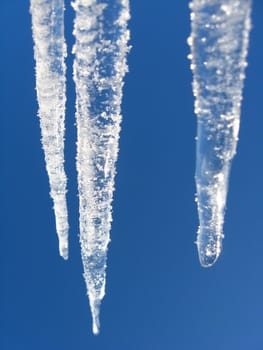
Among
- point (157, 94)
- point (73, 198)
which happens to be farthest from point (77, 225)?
point (157, 94)

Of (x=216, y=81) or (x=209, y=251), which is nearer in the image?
(x=216, y=81)

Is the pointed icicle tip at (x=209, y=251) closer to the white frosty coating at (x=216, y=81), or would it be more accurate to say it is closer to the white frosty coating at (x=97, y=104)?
the white frosty coating at (x=216, y=81)

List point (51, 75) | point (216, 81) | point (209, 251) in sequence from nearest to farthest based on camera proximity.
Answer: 1. point (216, 81)
2. point (209, 251)
3. point (51, 75)

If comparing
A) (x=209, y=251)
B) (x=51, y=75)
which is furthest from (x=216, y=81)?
(x=51, y=75)

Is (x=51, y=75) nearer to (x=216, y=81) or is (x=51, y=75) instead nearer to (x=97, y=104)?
(x=97, y=104)

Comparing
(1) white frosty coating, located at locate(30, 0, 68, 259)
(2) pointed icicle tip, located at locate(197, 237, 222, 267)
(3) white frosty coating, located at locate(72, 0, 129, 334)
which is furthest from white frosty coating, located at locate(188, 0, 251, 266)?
(1) white frosty coating, located at locate(30, 0, 68, 259)

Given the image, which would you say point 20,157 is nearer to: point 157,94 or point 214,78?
point 157,94

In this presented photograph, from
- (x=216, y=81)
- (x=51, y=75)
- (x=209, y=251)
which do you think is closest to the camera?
(x=216, y=81)
